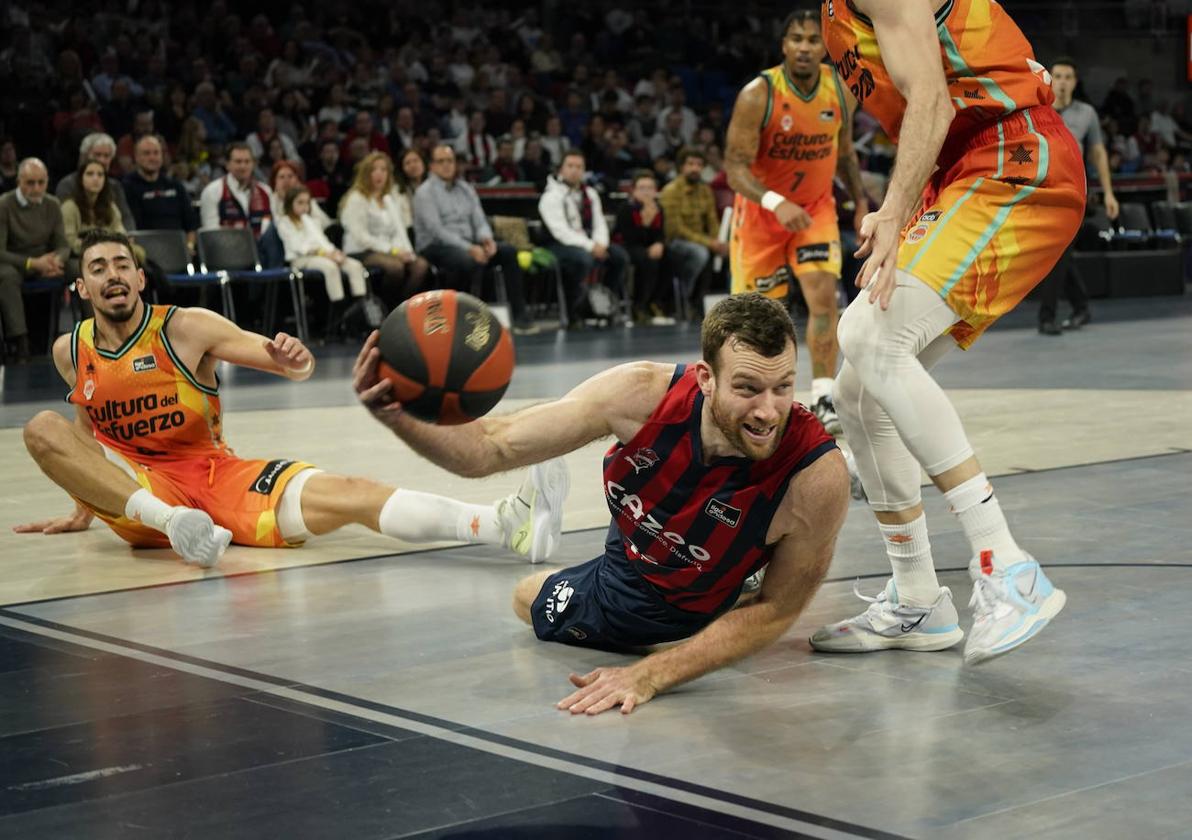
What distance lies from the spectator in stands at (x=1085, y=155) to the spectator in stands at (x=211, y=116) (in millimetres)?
7383

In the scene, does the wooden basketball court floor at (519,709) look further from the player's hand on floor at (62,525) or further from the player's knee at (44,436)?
the player's knee at (44,436)

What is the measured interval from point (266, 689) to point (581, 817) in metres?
1.19

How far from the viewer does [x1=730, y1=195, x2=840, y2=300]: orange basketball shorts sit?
803 centimetres

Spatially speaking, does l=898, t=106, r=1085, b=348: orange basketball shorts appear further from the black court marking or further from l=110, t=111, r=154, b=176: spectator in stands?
l=110, t=111, r=154, b=176: spectator in stands

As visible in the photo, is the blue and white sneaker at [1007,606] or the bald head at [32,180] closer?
the blue and white sneaker at [1007,606]

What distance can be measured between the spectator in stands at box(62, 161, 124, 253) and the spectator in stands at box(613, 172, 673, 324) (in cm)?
472

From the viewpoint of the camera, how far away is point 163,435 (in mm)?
5773

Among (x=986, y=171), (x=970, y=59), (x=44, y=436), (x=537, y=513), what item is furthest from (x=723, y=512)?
(x=44, y=436)

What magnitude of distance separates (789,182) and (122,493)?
393 centimetres

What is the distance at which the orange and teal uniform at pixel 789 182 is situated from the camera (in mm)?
8023

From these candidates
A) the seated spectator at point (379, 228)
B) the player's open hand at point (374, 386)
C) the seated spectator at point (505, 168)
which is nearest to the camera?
the player's open hand at point (374, 386)

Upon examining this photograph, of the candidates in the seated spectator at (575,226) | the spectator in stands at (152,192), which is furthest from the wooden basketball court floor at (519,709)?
the seated spectator at (575,226)

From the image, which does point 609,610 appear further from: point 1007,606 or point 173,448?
point 173,448

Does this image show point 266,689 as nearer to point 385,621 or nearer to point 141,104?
point 385,621
